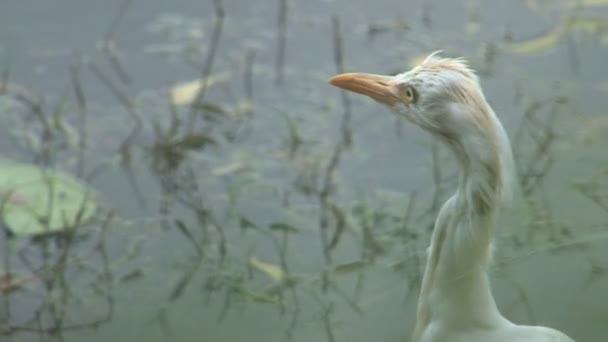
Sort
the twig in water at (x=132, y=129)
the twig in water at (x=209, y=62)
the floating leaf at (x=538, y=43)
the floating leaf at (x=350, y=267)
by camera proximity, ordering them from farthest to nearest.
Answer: the floating leaf at (x=538, y=43)
the twig in water at (x=209, y=62)
the twig in water at (x=132, y=129)
the floating leaf at (x=350, y=267)

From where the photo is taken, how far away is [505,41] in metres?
4.79

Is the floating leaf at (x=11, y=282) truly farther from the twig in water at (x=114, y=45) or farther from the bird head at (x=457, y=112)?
the bird head at (x=457, y=112)

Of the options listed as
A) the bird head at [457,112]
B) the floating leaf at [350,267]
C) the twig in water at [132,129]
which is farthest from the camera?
the twig in water at [132,129]

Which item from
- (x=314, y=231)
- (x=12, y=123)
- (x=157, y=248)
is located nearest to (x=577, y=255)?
(x=314, y=231)

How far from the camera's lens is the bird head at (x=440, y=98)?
247cm

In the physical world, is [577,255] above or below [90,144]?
below

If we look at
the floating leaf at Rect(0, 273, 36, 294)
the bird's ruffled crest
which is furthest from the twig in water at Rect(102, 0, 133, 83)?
the bird's ruffled crest

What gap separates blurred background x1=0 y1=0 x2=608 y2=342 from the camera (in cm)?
346

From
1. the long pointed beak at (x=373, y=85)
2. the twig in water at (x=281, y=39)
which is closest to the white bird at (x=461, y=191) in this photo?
the long pointed beak at (x=373, y=85)

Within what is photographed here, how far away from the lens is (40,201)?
12.3 ft

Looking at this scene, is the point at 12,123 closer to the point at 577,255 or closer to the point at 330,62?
the point at 330,62

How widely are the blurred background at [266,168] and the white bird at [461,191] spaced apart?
67cm

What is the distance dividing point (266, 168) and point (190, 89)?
20.2 inches

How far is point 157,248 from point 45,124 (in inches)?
27.8
